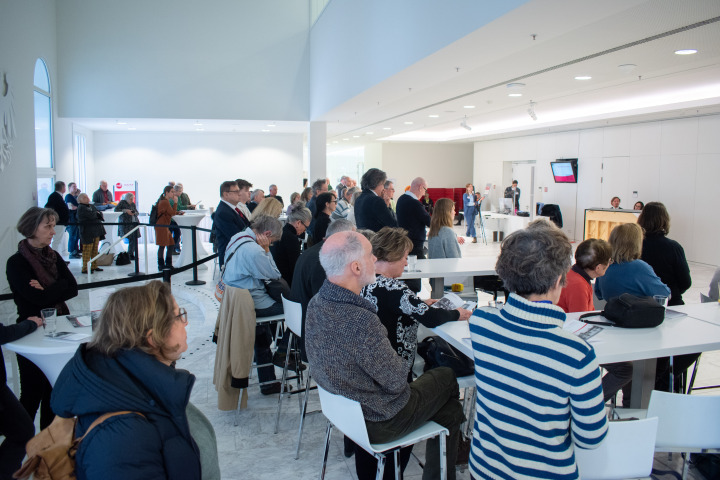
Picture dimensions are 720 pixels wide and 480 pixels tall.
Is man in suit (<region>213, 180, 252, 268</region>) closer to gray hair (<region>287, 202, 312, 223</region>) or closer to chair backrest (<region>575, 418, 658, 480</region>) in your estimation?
gray hair (<region>287, 202, 312, 223</region>)

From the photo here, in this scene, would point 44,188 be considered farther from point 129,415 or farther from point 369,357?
point 129,415

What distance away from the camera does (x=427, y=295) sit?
24.0ft

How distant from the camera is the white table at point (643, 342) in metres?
2.37

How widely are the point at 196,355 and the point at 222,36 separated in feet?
28.3

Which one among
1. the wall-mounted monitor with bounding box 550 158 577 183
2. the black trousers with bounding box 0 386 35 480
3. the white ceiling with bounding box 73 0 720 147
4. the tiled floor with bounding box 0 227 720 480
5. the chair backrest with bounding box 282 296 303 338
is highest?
the white ceiling with bounding box 73 0 720 147

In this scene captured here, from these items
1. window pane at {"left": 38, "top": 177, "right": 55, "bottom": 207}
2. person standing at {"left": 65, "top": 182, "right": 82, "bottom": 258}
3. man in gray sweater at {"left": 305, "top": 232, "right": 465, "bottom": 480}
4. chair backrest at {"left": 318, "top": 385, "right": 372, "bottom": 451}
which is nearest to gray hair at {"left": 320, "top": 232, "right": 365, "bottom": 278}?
man in gray sweater at {"left": 305, "top": 232, "right": 465, "bottom": 480}

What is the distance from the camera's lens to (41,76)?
1043 centimetres

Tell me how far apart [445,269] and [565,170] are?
1069cm

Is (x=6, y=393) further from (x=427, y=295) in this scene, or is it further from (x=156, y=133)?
(x=156, y=133)

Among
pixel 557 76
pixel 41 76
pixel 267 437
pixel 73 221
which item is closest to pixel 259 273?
pixel 267 437

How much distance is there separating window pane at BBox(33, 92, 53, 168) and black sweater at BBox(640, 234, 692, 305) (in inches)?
418

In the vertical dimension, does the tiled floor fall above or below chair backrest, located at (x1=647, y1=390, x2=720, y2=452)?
below

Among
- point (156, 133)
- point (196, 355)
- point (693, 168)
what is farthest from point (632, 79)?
point (156, 133)

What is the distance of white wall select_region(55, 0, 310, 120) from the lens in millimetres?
11070
